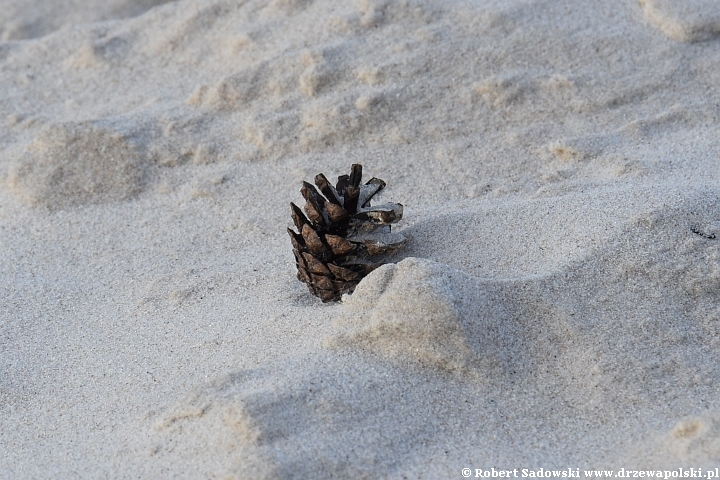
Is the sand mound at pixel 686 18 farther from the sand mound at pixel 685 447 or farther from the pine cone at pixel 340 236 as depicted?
the sand mound at pixel 685 447

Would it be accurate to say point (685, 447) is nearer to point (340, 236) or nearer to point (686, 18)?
point (340, 236)

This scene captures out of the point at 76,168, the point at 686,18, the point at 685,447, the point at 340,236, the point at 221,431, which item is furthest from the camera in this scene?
the point at 686,18

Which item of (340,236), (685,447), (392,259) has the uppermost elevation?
(340,236)

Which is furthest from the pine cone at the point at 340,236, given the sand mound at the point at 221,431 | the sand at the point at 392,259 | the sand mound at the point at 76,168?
the sand mound at the point at 76,168

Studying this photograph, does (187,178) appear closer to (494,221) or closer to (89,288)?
(89,288)

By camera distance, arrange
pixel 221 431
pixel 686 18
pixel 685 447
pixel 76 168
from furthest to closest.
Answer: pixel 686 18 < pixel 76 168 < pixel 221 431 < pixel 685 447

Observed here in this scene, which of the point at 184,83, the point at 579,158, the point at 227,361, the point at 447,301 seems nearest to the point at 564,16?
the point at 579,158

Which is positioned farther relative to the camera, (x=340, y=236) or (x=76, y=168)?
(x=76, y=168)

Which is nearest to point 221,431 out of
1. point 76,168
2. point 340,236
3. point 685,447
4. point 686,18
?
point 340,236
